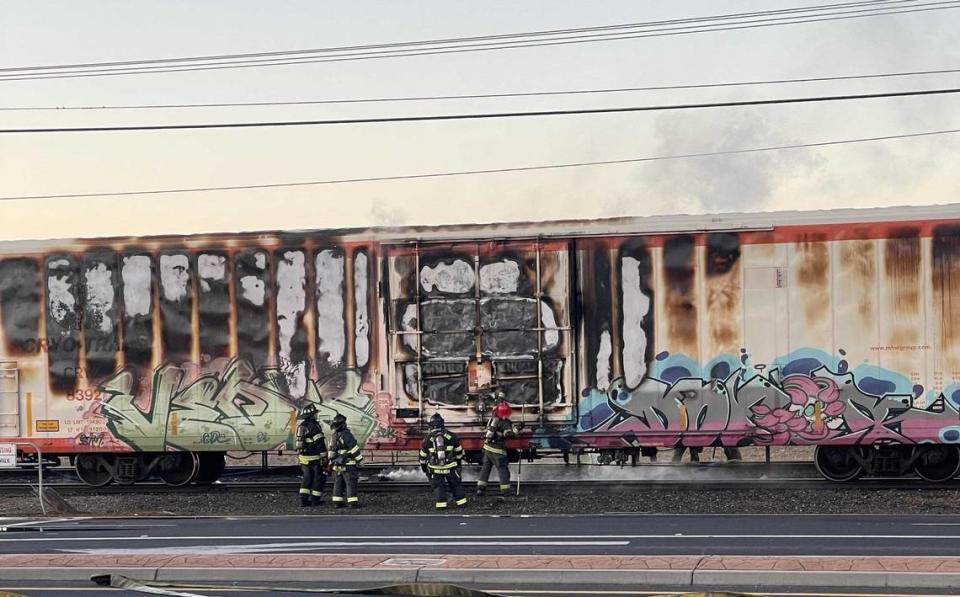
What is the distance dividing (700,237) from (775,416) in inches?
106

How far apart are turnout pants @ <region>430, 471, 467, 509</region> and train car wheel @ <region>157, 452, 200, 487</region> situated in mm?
4810

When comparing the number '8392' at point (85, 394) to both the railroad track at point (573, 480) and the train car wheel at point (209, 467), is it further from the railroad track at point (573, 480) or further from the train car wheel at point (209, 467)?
the train car wheel at point (209, 467)

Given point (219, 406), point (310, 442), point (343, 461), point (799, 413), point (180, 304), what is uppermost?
point (180, 304)

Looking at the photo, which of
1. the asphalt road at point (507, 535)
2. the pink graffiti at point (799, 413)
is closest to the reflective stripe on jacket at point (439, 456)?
the asphalt road at point (507, 535)

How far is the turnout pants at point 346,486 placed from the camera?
1559 centimetres

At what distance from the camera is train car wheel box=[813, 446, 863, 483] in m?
16.3

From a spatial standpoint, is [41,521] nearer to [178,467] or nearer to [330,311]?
[178,467]

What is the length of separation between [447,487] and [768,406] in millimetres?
4565

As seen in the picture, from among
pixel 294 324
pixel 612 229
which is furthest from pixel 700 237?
pixel 294 324

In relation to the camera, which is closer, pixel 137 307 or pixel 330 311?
pixel 330 311

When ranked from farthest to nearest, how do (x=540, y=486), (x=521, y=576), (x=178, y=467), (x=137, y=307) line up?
(x=178, y=467)
(x=137, y=307)
(x=540, y=486)
(x=521, y=576)

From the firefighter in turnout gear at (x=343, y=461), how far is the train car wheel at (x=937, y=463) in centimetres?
781

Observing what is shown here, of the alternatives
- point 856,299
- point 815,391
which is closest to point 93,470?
point 815,391

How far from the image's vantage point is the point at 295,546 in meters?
11.9
